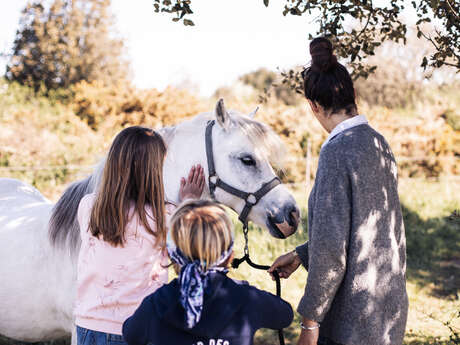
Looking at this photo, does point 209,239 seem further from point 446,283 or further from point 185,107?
point 185,107

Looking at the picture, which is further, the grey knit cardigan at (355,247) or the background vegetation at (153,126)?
the background vegetation at (153,126)

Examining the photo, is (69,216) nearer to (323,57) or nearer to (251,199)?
(251,199)

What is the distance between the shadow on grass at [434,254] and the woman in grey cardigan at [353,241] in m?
4.32

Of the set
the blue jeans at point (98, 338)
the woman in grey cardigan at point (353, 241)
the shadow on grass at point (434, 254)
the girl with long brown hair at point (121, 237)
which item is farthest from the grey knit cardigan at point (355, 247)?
the shadow on grass at point (434, 254)

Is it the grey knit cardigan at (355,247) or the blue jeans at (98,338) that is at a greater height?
the grey knit cardigan at (355,247)

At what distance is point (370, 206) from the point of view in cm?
140

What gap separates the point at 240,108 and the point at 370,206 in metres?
11.7

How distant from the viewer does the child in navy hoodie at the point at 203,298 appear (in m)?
1.23

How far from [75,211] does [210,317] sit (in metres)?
1.37

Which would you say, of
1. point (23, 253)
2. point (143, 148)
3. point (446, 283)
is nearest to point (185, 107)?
point (446, 283)

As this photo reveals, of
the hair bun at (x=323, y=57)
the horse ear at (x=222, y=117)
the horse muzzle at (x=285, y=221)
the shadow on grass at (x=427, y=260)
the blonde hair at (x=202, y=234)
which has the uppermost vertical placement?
the hair bun at (x=323, y=57)

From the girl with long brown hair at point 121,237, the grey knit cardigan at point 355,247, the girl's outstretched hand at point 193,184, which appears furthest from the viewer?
the girl's outstretched hand at point 193,184

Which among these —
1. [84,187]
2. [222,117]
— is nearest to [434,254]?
[222,117]

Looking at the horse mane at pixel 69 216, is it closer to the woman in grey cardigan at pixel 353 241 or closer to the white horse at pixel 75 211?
the white horse at pixel 75 211
